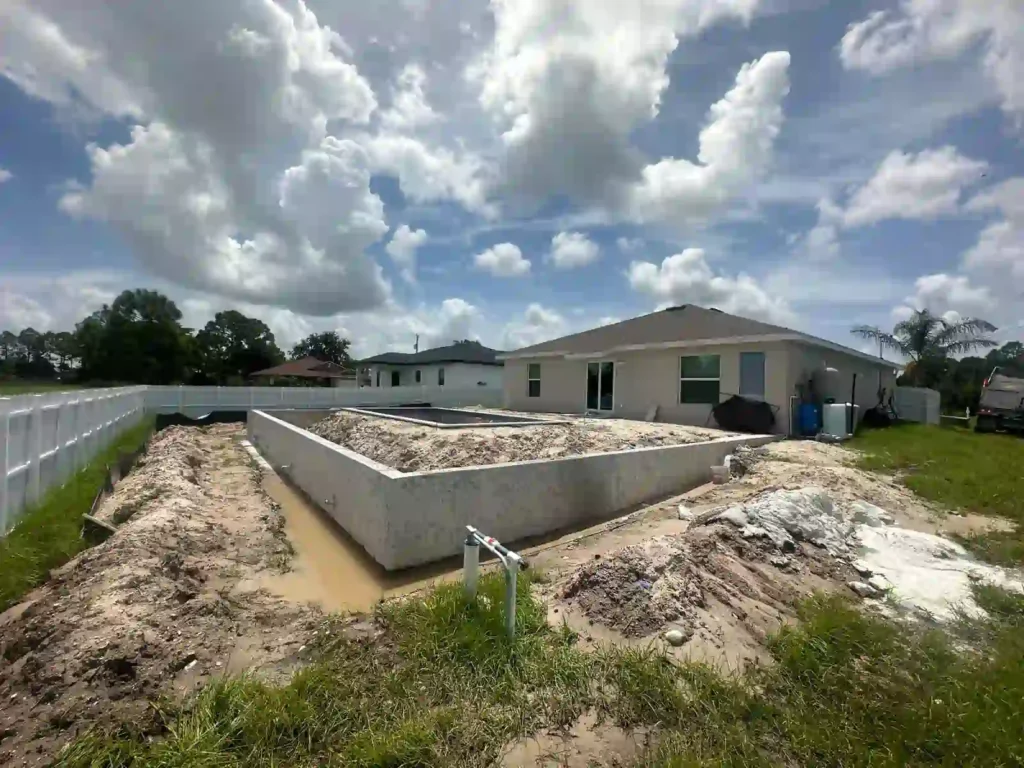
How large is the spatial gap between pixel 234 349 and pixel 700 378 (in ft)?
177

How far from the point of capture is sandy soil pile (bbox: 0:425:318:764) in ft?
8.68

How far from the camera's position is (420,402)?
85.8 ft

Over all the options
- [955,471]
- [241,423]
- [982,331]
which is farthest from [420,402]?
[982,331]

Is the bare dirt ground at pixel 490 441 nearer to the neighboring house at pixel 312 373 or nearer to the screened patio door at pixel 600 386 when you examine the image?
the screened patio door at pixel 600 386

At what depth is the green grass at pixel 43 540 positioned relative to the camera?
173 inches

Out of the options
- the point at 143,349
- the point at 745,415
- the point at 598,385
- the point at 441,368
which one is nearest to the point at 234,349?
the point at 143,349

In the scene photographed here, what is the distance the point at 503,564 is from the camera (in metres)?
3.43

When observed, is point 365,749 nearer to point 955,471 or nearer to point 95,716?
point 95,716

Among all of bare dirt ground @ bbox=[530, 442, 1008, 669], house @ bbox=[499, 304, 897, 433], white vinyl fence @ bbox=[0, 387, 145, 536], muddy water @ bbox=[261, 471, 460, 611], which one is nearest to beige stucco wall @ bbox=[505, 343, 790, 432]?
house @ bbox=[499, 304, 897, 433]

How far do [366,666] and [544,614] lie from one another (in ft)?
4.40

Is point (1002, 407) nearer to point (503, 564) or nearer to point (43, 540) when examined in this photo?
point (503, 564)

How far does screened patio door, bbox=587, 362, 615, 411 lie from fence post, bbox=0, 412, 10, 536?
46.7ft

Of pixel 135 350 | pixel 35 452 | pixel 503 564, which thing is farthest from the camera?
pixel 135 350

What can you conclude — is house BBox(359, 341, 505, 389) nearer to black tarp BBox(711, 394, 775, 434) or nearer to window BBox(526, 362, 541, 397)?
window BBox(526, 362, 541, 397)
